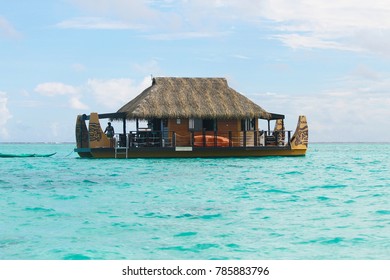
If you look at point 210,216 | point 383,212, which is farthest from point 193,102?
point 210,216

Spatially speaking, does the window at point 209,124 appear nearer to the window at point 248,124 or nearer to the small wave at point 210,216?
the window at point 248,124

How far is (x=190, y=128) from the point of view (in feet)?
110

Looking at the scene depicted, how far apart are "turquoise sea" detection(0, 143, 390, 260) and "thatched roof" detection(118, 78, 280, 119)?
34.5 ft

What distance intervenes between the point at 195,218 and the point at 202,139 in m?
20.4

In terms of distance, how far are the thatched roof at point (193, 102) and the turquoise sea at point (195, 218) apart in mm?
10519

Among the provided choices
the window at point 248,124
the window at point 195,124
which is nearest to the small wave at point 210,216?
the window at point 195,124

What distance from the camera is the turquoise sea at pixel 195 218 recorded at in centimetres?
960

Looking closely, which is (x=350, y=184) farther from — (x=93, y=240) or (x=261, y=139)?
(x=261, y=139)

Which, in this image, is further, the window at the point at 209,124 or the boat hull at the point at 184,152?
the window at the point at 209,124

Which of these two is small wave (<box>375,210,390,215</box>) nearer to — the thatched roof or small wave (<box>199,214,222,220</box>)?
small wave (<box>199,214,222,220</box>)

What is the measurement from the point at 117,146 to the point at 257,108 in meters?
8.03

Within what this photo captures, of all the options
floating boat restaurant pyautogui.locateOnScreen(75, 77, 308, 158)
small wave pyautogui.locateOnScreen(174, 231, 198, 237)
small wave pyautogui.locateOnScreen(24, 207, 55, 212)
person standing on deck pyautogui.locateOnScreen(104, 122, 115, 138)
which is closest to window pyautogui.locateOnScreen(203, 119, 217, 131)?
floating boat restaurant pyautogui.locateOnScreen(75, 77, 308, 158)

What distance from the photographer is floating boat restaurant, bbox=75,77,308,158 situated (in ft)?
105
